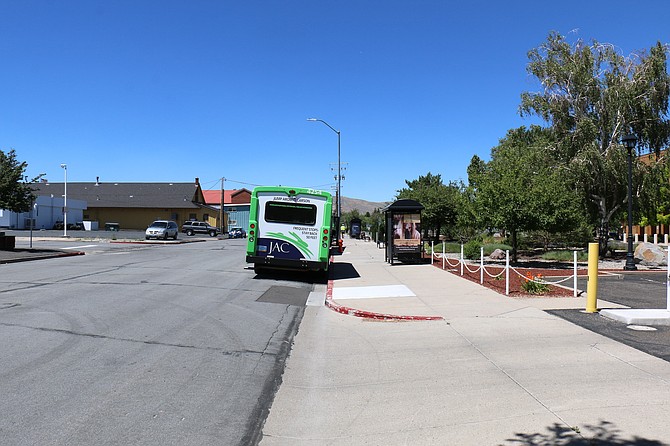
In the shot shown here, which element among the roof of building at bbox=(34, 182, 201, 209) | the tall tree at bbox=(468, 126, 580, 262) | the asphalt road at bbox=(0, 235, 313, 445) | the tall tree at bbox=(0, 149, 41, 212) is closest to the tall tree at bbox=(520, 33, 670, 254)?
the tall tree at bbox=(468, 126, 580, 262)

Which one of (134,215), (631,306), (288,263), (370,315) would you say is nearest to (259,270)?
(288,263)

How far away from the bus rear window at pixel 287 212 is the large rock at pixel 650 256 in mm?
16947

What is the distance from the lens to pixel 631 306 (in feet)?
35.5

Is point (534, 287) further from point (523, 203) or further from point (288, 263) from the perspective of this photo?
point (523, 203)

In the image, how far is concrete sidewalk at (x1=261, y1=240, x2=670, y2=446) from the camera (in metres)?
4.50

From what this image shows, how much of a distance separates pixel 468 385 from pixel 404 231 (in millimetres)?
19407

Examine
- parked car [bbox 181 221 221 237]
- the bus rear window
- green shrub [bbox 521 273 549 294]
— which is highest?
the bus rear window

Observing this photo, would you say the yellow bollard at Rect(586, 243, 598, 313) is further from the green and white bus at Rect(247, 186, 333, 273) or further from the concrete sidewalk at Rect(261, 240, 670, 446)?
the green and white bus at Rect(247, 186, 333, 273)

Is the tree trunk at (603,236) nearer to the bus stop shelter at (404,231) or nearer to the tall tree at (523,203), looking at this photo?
the tall tree at (523,203)

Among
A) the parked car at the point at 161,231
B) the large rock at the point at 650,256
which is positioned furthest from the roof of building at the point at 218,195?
the large rock at the point at 650,256

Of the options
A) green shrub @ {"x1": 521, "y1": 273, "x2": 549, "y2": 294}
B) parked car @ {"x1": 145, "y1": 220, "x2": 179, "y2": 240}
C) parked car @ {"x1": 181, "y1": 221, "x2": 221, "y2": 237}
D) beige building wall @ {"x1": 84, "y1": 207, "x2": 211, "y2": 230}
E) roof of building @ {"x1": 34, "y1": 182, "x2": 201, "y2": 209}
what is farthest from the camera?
beige building wall @ {"x1": 84, "y1": 207, "x2": 211, "y2": 230}

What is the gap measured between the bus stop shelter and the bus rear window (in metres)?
6.87

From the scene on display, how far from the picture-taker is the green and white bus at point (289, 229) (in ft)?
54.7

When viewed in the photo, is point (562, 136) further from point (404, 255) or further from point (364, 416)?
point (364, 416)
